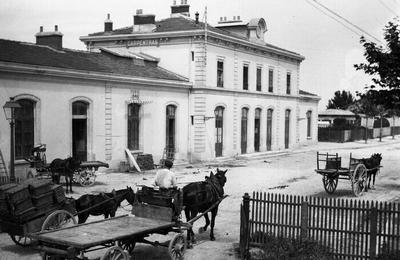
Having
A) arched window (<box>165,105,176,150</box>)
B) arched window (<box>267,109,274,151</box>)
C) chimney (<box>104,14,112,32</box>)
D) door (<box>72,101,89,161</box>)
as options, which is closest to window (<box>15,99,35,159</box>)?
door (<box>72,101,89,161</box>)

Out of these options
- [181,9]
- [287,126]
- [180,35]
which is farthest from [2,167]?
[287,126]

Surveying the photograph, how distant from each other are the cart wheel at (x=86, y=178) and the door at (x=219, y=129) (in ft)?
44.2

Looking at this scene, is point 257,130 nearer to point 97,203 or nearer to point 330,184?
point 330,184

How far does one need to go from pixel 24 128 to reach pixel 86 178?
3.24 meters

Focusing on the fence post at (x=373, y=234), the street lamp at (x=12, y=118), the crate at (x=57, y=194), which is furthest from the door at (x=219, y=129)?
the fence post at (x=373, y=234)

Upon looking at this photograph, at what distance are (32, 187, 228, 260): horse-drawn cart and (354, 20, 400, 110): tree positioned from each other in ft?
37.2

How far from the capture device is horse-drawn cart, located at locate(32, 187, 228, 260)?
25.0 feet

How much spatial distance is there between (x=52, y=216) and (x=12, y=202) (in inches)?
31.6

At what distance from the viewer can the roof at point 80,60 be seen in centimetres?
2042

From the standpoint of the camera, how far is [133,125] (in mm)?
25500

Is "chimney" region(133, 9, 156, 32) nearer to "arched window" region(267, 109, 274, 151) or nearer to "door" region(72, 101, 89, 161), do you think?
"door" region(72, 101, 89, 161)

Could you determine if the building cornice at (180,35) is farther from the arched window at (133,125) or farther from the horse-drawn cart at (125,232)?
the horse-drawn cart at (125,232)

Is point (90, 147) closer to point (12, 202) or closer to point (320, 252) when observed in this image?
point (12, 202)

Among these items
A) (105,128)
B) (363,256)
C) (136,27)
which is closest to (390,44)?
(363,256)
